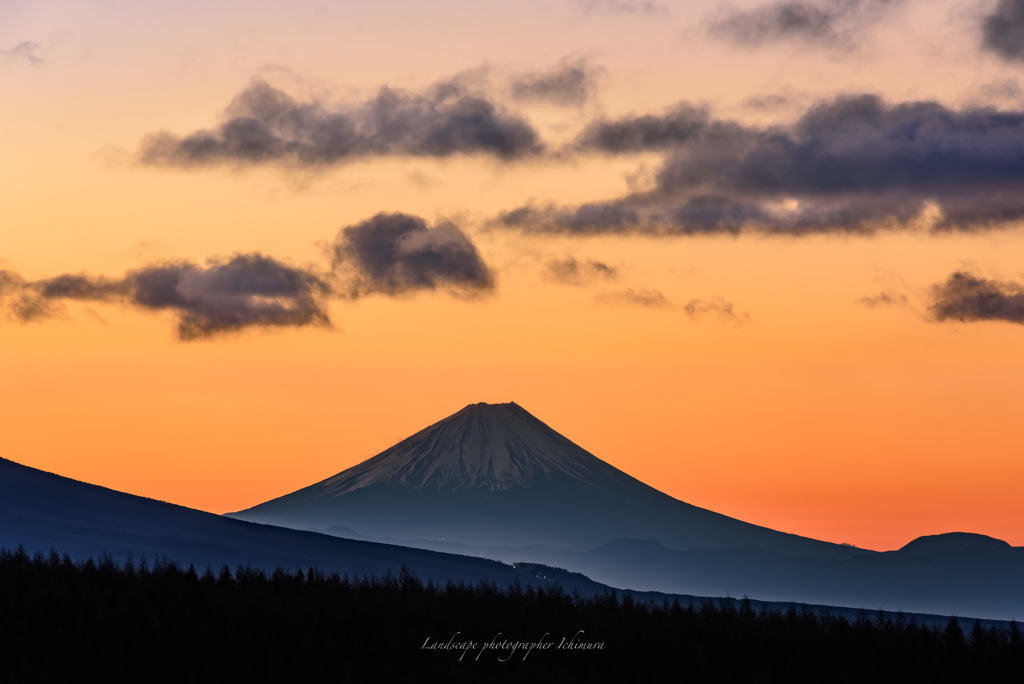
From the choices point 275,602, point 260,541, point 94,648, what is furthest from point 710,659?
point 260,541

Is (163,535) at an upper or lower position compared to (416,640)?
upper

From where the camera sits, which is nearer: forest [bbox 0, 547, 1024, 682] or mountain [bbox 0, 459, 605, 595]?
forest [bbox 0, 547, 1024, 682]

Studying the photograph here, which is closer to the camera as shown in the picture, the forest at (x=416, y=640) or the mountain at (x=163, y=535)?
the forest at (x=416, y=640)

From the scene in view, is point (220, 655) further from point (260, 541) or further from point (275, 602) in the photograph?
point (260, 541)

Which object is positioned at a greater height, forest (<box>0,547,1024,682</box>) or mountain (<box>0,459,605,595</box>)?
mountain (<box>0,459,605,595</box>)

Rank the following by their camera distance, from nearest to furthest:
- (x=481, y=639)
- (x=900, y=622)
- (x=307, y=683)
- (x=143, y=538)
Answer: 1. (x=307, y=683)
2. (x=481, y=639)
3. (x=900, y=622)
4. (x=143, y=538)

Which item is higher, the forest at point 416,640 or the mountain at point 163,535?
the mountain at point 163,535

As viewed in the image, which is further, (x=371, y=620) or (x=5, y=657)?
(x=371, y=620)

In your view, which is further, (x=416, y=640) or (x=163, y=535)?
(x=163, y=535)
